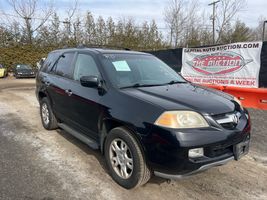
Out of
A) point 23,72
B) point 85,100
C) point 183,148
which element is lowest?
point 23,72

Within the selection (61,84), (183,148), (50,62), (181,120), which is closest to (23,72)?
(50,62)

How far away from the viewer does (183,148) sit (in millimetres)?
3078

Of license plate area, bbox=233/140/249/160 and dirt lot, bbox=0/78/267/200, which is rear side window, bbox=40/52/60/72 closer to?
dirt lot, bbox=0/78/267/200

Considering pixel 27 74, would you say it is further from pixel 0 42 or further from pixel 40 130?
pixel 40 130

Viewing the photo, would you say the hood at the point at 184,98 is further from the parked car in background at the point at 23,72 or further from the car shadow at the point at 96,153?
the parked car in background at the point at 23,72

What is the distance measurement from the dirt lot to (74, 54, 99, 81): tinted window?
1.33m

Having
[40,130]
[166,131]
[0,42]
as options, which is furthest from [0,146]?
[0,42]

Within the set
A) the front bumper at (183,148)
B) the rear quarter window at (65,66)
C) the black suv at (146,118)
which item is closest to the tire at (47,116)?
the rear quarter window at (65,66)

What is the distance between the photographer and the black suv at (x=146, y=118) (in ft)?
10.4

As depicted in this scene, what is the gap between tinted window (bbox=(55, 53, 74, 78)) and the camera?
5270 mm

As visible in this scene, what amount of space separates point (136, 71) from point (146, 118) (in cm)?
133

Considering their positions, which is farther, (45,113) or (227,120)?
(45,113)

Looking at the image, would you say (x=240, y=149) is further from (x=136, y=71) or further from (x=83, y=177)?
(x=83, y=177)

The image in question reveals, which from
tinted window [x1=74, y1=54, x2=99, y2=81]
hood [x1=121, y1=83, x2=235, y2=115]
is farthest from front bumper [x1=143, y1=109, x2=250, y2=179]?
tinted window [x1=74, y1=54, x2=99, y2=81]
